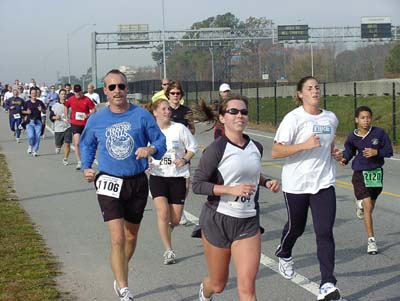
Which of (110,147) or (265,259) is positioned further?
(265,259)

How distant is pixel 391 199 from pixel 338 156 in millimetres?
5393

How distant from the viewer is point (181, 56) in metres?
121

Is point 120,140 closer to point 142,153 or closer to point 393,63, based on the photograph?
point 142,153

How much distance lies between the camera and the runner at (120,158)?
6.36 m

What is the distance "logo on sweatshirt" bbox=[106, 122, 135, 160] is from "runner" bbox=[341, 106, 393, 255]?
3065 millimetres

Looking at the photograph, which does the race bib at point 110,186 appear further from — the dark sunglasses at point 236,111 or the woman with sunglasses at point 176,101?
the woman with sunglasses at point 176,101

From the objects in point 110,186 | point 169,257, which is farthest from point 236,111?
point 169,257

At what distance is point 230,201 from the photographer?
5438mm

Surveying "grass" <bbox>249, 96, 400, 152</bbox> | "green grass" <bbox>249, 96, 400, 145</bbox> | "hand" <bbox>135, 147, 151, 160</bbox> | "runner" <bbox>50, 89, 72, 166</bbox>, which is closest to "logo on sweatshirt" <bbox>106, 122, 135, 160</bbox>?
"hand" <bbox>135, 147, 151, 160</bbox>

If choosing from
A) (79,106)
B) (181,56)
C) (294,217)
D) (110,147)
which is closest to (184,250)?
(294,217)

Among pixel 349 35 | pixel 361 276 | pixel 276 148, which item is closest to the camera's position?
pixel 276 148

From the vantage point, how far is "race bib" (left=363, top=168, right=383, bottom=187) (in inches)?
337

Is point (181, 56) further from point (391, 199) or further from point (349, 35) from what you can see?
point (391, 199)

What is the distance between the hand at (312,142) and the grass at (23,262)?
2.58 m
